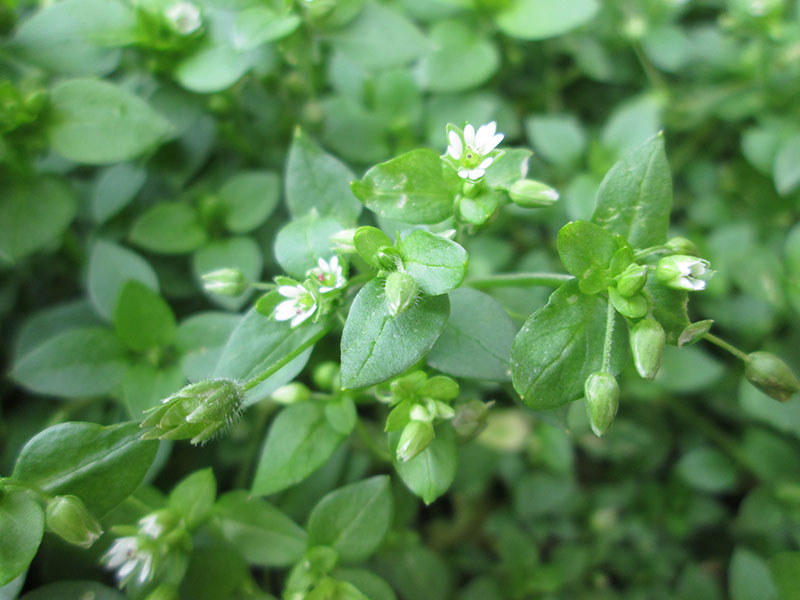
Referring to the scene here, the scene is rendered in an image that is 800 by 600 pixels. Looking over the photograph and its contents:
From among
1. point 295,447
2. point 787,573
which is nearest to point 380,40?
point 295,447

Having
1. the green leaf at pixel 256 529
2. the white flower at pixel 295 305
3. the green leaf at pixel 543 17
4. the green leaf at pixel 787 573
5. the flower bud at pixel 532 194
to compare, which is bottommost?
the green leaf at pixel 787 573

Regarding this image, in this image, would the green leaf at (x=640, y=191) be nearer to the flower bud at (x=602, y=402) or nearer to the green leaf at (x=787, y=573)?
the flower bud at (x=602, y=402)

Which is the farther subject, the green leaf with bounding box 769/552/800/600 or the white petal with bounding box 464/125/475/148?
the green leaf with bounding box 769/552/800/600

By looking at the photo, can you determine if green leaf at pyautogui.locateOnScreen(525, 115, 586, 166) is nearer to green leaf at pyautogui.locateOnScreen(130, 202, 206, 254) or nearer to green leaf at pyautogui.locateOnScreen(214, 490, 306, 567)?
green leaf at pyautogui.locateOnScreen(130, 202, 206, 254)

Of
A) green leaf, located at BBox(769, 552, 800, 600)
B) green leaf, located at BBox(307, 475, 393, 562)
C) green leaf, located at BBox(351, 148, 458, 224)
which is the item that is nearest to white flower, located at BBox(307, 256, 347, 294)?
green leaf, located at BBox(351, 148, 458, 224)

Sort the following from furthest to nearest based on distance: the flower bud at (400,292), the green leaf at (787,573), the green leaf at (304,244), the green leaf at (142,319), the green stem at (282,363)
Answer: the green leaf at (142,319)
the green leaf at (787,573)
the green leaf at (304,244)
the green stem at (282,363)
the flower bud at (400,292)

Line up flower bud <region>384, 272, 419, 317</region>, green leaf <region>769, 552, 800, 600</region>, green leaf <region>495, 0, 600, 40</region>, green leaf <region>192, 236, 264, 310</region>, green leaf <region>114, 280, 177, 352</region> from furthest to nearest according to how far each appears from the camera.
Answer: green leaf <region>495, 0, 600, 40</region>
green leaf <region>192, 236, 264, 310</region>
green leaf <region>114, 280, 177, 352</region>
green leaf <region>769, 552, 800, 600</region>
flower bud <region>384, 272, 419, 317</region>

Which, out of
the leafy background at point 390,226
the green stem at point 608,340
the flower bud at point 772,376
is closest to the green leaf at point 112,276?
the leafy background at point 390,226
